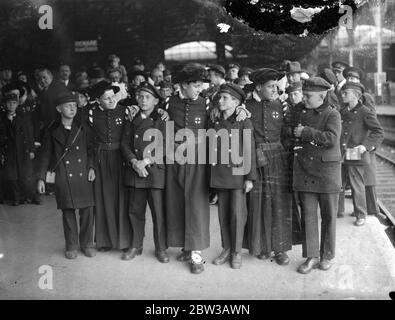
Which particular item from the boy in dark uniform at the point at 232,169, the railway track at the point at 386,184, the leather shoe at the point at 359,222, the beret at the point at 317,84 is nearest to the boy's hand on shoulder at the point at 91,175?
the boy in dark uniform at the point at 232,169

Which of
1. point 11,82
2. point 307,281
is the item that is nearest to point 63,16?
point 11,82

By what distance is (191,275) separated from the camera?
3922mm

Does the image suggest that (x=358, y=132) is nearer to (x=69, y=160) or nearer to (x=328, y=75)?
(x=328, y=75)

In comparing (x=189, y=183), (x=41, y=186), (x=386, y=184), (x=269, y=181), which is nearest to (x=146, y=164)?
(x=189, y=183)

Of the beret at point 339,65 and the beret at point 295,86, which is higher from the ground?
the beret at point 339,65

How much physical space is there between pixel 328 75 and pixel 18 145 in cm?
324

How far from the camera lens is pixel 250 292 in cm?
363

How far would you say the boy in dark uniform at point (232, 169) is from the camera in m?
3.87

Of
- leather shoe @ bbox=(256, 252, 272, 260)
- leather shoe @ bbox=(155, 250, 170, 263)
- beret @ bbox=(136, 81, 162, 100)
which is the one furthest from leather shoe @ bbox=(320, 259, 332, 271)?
beret @ bbox=(136, 81, 162, 100)

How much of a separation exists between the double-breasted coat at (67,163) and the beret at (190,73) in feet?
3.35

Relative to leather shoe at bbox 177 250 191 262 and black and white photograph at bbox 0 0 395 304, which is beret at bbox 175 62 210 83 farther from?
leather shoe at bbox 177 250 191 262

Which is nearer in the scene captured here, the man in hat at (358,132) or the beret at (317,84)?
the beret at (317,84)

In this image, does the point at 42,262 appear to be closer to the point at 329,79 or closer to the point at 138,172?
the point at 138,172

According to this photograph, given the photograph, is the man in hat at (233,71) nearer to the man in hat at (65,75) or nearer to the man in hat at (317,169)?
the man in hat at (317,169)
